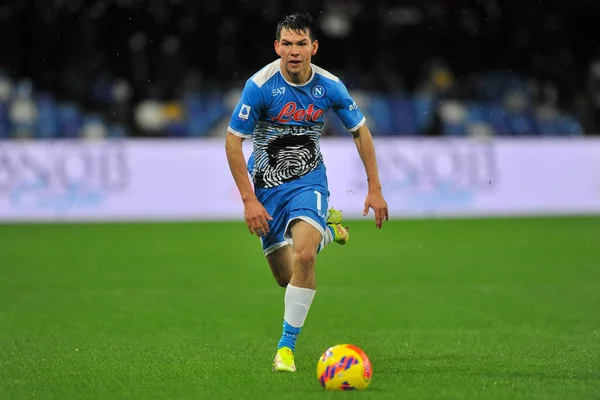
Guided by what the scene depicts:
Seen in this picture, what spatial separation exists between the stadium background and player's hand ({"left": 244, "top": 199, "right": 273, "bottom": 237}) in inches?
36.5

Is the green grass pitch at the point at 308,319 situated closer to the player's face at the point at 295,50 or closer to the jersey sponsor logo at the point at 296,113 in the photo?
the jersey sponsor logo at the point at 296,113

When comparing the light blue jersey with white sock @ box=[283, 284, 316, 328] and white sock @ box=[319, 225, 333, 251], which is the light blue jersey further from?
white sock @ box=[283, 284, 316, 328]

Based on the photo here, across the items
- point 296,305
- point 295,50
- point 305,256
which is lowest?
point 296,305

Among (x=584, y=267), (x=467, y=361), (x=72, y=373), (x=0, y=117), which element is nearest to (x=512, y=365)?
(x=467, y=361)

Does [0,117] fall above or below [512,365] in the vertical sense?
below

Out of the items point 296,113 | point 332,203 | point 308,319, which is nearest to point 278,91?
point 296,113

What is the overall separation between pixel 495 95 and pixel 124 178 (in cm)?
977

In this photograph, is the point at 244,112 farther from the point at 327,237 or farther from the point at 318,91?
the point at 327,237

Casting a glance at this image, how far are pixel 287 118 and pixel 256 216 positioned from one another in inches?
31.3

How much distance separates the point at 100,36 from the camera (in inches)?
985

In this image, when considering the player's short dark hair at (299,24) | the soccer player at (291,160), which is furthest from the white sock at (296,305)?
the player's short dark hair at (299,24)

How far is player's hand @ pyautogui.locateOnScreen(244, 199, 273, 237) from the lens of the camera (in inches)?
274

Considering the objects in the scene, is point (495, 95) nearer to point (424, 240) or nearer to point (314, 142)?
point (424, 240)

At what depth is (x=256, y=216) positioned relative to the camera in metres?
6.95
